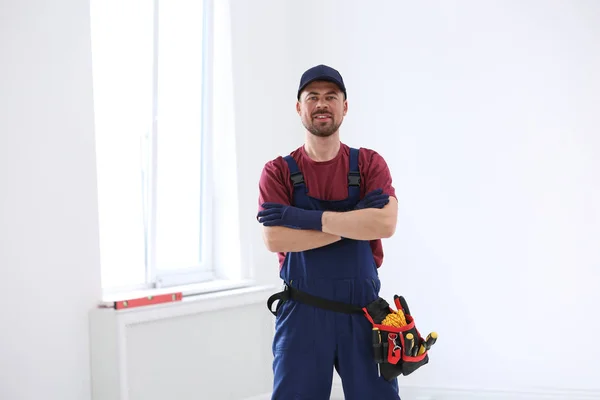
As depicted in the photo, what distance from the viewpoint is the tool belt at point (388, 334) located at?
6.72 feet

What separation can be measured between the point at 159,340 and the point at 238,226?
95cm

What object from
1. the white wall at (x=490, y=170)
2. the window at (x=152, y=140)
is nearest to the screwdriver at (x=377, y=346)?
the white wall at (x=490, y=170)

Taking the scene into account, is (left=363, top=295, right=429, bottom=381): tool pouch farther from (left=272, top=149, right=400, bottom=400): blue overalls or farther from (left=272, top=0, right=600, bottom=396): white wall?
(left=272, top=0, right=600, bottom=396): white wall

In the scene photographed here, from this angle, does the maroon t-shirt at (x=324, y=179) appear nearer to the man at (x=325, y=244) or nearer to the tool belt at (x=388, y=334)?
the man at (x=325, y=244)

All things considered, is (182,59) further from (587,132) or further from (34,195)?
(587,132)

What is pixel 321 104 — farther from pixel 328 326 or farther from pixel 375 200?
pixel 328 326

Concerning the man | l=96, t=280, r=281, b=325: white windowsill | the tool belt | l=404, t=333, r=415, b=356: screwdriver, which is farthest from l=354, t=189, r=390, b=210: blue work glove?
l=96, t=280, r=281, b=325: white windowsill

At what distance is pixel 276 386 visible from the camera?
2.12 m

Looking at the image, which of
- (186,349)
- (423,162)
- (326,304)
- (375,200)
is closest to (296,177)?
(375,200)

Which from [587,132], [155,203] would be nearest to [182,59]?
[155,203]

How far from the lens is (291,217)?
2.11 metres

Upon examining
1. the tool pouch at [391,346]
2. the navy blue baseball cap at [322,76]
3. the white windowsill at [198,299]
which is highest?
the navy blue baseball cap at [322,76]

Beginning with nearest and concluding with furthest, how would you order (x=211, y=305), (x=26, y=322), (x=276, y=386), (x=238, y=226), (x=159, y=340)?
(x=276, y=386) < (x=26, y=322) < (x=159, y=340) < (x=211, y=305) < (x=238, y=226)

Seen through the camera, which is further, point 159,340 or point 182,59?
point 182,59
